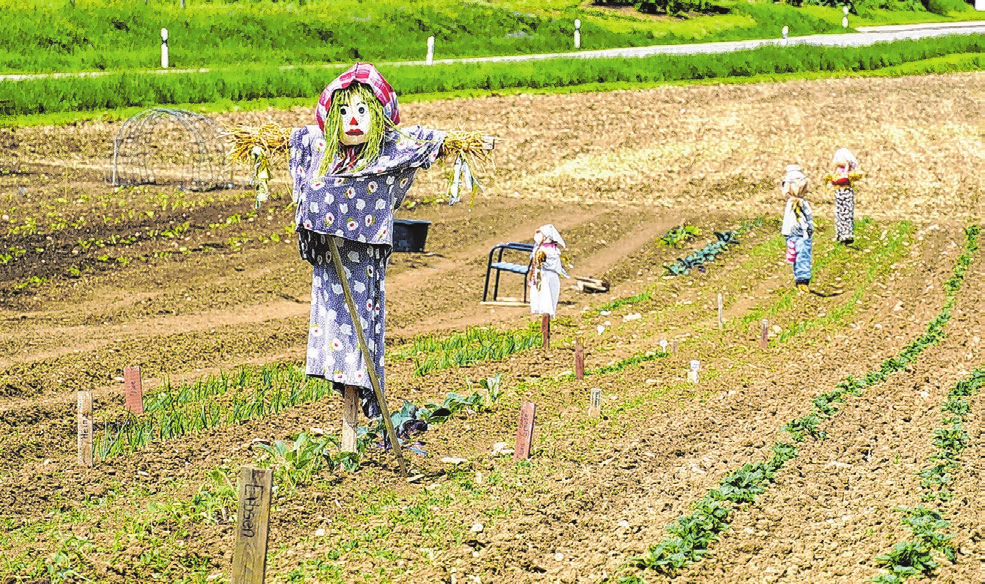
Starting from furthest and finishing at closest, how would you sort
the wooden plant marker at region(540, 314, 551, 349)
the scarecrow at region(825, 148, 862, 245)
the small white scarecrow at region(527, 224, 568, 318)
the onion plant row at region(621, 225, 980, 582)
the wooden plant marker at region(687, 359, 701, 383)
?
the scarecrow at region(825, 148, 862, 245), the small white scarecrow at region(527, 224, 568, 318), the wooden plant marker at region(540, 314, 551, 349), the wooden plant marker at region(687, 359, 701, 383), the onion plant row at region(621, 225, 980, 582)

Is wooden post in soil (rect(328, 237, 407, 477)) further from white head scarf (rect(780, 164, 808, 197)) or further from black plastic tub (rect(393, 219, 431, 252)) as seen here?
white head scarf (rect(780, 164, 808, 197))

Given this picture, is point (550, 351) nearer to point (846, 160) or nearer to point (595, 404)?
point (595, 404)

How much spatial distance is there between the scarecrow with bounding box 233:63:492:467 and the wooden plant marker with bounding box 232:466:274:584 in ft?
7.64

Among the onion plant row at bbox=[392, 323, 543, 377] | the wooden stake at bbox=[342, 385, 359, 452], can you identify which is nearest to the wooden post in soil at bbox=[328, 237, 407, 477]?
the wooden stake at bbox=[342, 385, 359, 452]

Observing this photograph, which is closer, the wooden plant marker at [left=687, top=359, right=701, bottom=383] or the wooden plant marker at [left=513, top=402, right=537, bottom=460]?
the wooden plant marker at [left=513, top=402, right=537, bottom=460]

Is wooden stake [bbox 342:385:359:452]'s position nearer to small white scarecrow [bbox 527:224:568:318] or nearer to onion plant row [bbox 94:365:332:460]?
onion plant row [bbox 94:365:332:460]

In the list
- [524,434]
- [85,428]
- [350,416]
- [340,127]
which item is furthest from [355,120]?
[85,428]

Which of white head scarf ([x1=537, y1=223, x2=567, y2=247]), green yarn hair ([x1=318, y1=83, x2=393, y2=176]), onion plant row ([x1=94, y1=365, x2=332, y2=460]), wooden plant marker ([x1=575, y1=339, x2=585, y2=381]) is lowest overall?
onion plant row ([x1=94, y1=365, x2=332, y2=460])

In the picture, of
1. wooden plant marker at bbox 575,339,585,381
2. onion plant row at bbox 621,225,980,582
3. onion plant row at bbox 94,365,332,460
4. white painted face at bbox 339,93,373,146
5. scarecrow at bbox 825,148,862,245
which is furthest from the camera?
scarecrow at bbox 825,148,862,245

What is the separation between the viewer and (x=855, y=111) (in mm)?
27141

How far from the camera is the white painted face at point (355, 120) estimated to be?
6.59 metres

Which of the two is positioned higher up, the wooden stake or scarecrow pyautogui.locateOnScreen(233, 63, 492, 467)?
scarecrow pyautogui.locateOnScreen(233, 63, 492, 467)

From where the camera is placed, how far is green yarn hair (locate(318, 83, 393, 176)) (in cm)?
661

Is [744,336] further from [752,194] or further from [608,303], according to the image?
[752,194]
